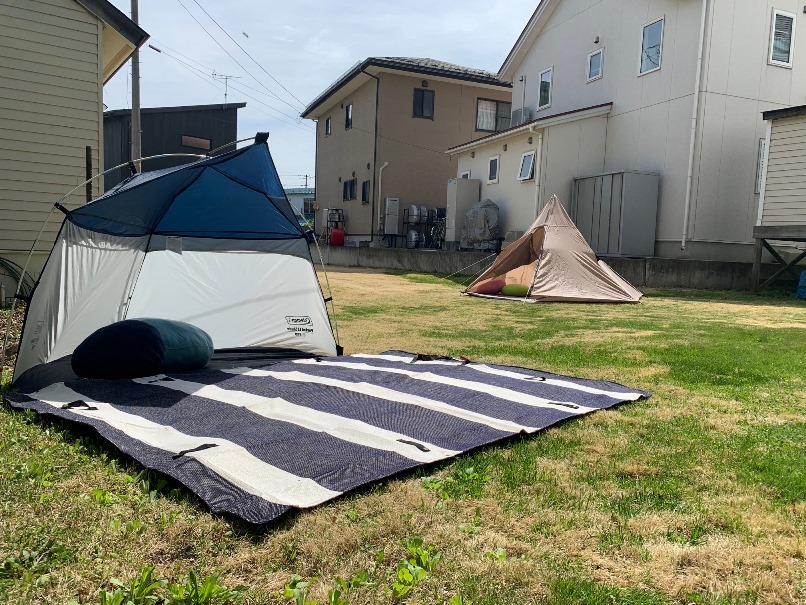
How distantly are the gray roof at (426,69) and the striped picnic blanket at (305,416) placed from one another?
640 inches

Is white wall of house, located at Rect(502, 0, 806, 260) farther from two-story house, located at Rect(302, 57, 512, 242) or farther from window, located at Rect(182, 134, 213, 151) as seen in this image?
window, located at Rect(182, 134, 213, 151)

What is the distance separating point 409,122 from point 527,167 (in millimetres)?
6929

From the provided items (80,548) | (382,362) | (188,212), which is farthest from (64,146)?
(80,548)

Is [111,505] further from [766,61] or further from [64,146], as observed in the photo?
[766,61]

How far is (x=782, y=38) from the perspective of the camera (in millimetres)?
12344

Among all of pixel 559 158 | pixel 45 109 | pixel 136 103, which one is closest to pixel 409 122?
pixel 559 158

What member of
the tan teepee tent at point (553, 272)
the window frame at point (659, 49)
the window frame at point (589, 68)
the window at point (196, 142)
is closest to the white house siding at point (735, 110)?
the window frame at point (659, 49)

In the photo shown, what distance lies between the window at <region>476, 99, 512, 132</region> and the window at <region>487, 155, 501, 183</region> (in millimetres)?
5025

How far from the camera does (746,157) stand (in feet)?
40.4

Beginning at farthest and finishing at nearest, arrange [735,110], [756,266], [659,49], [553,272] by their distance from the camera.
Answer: [659,49]
[735,110]
[756,266]
[553,272]

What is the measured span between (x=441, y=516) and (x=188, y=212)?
13.0 ft

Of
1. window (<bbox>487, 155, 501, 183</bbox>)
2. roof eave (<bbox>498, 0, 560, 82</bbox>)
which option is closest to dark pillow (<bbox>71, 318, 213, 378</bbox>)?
window (<bbox>487, 155, 501, 183</bbox>)

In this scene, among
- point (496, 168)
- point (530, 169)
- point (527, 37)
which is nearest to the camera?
point (530, 169)

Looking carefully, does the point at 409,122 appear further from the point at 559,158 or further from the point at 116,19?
the point at 116,19
